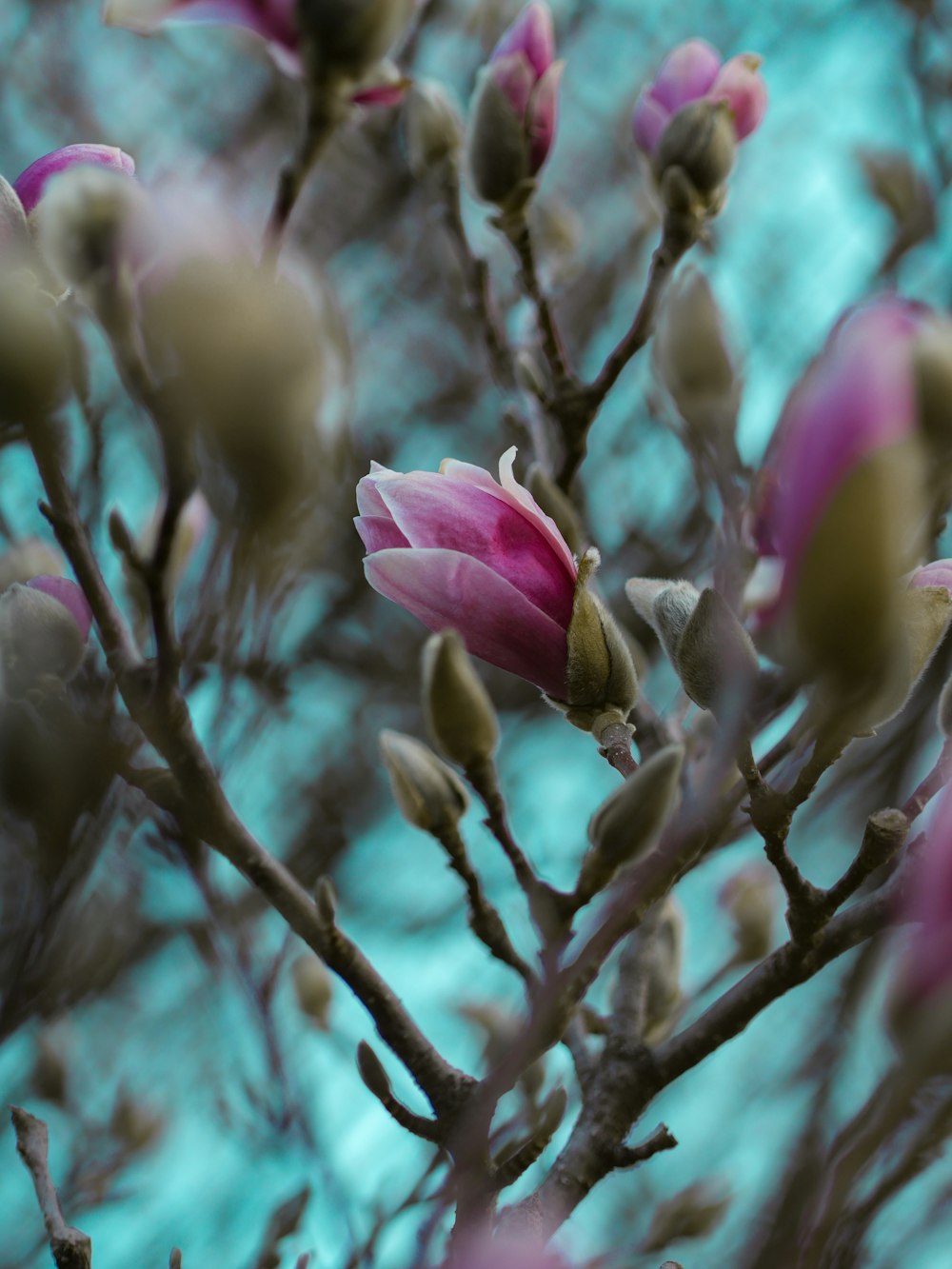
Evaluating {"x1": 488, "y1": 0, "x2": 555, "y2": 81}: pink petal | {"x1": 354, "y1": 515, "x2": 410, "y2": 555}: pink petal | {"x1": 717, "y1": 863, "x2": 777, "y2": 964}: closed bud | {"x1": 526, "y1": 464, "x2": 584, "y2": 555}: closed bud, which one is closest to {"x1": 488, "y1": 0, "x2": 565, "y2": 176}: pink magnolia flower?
{"x1": 488, "y1": 0, "x2": 555, "y2": 81}: pink petal

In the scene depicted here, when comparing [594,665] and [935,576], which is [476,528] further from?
[935,576]

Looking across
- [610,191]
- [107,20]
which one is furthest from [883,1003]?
[610,191]

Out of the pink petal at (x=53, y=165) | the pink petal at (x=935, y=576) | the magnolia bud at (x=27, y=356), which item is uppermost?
the pink petal at (x=53, y=165)

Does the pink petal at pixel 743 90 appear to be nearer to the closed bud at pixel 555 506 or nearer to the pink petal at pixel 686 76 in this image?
the pink petal at pixel 686 76

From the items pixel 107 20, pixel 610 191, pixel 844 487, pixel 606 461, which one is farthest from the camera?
pixel 610 191

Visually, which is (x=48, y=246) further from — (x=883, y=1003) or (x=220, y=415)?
(x=883, y=1003)

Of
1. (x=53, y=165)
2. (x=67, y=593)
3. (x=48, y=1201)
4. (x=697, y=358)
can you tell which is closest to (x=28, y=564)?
(x=67, y=593)

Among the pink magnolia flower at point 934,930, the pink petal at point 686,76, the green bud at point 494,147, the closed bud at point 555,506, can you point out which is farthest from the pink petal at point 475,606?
the pink petal at point 686,76
